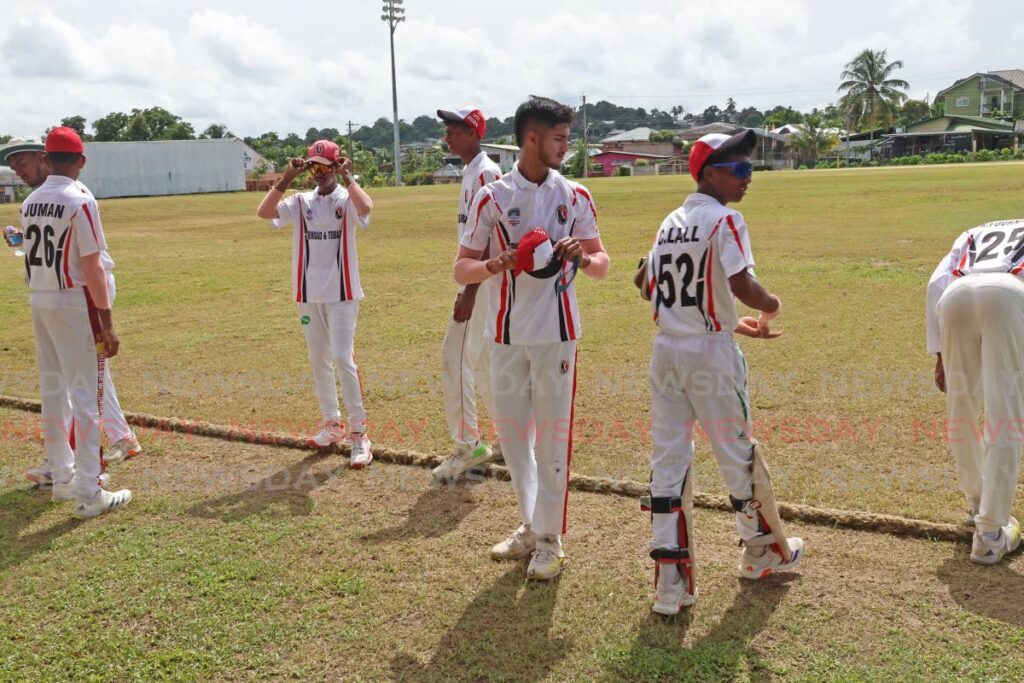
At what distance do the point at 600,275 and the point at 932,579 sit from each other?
8.11ft

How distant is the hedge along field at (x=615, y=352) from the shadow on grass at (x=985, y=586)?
703mm

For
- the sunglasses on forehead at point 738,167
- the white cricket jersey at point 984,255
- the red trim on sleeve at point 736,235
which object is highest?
the sunglasses on forehead at point 738,167

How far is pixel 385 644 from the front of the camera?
439 centimetres

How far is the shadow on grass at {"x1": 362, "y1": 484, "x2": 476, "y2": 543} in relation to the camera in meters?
5.69

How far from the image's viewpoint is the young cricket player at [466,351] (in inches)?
250

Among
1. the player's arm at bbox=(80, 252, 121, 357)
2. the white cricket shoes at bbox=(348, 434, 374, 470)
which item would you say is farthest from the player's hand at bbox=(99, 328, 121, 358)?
the white cricket shoes at bbox=(348, 434, 374, 470)

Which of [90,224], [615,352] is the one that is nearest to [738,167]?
[90,224]

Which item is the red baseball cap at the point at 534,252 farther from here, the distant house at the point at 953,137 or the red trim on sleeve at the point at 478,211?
the distant house at the point at 953,137

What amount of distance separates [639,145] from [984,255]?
124104mm

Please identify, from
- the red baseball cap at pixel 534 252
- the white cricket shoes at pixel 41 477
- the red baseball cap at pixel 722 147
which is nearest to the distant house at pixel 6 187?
the white cricket shoes at pixel 41 477

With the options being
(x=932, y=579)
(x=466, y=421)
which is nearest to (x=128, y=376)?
(x=466, y=421)

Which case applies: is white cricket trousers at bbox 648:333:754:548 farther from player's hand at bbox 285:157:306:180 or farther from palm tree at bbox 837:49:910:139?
palm tree at bbox 837:49:910:139

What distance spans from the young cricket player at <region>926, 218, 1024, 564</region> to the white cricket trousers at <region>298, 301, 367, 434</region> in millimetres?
4388

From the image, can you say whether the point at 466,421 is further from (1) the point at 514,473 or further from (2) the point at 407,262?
(2) the point at 407,262
